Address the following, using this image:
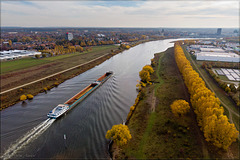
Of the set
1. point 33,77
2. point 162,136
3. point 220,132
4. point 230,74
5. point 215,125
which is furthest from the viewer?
point 230,74

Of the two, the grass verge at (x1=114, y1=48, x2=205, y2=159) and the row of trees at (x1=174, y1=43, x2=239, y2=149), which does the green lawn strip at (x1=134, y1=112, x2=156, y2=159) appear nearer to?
the grass verge at (x1=114, y1=48, x2=205, y2=159)

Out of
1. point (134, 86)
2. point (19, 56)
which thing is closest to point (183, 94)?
point (134, 86)

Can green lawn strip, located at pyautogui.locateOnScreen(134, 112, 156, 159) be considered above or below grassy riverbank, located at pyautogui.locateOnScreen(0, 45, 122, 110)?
below

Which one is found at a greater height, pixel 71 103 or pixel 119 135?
pixel 71 103

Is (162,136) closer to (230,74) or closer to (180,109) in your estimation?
(180,109)

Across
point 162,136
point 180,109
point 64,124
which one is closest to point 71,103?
point 64,124

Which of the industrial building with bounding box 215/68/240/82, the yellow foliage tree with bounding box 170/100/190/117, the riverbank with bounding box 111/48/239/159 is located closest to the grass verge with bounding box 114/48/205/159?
the riverbank with bounding box 111/48/239/159

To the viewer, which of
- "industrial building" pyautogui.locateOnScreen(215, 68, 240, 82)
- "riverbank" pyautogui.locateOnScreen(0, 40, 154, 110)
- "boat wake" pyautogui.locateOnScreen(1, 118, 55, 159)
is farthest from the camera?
"industrial building" pyautogui.locateOnScreen(215, 68, 240, 82)

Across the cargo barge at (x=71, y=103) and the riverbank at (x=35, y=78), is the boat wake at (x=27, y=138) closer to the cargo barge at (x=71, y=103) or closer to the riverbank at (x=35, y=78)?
the cargo barge at (x=71, y=103)
